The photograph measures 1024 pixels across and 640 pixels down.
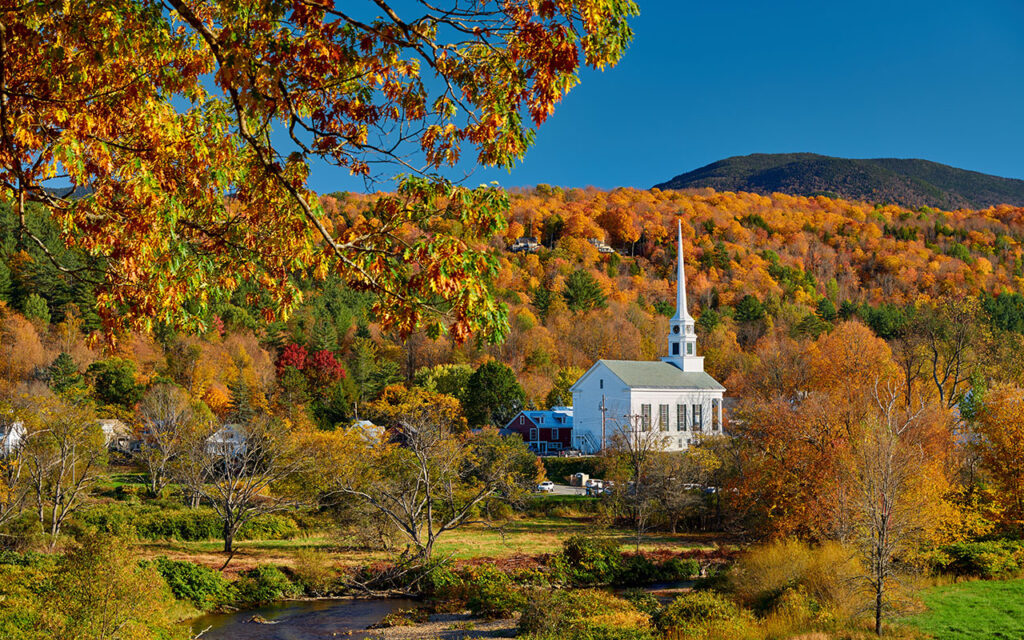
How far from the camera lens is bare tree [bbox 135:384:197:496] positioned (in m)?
43.2

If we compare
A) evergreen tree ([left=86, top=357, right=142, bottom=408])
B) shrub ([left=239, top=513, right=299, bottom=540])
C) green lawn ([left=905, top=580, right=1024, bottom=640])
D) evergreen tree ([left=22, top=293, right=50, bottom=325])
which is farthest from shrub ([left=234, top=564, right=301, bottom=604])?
evergreen tree ([left=22, top=293, right=50, bottom=325])

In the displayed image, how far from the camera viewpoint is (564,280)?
4213 inches

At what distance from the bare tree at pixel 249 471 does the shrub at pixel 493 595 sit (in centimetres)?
920

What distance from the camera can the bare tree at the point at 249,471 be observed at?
107 ft

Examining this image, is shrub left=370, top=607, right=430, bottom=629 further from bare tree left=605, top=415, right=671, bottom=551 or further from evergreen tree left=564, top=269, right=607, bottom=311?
evergreen tree left=564, top=269, right=607, bottom=311

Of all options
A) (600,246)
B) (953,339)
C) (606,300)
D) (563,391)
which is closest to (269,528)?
(563,391)

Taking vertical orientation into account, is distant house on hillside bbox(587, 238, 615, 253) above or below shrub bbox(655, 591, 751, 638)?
above

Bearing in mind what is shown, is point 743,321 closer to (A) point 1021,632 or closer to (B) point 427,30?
(A) point 1021,632

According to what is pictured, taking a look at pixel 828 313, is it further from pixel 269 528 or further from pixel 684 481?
pixel 269 528

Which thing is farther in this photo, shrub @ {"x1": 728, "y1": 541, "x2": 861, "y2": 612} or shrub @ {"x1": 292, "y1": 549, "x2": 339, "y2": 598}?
shrub @ {"x1": 292, "y1": 549, "x2": 339, "y2": 598}

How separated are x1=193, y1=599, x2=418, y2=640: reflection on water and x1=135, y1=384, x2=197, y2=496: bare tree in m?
17.7

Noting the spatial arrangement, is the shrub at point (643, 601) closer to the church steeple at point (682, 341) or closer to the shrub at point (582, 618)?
the shrub at point (582, 618)

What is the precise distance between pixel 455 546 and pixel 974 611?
2171 centimetres

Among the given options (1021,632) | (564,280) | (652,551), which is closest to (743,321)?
(564,280)
